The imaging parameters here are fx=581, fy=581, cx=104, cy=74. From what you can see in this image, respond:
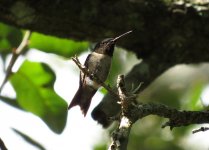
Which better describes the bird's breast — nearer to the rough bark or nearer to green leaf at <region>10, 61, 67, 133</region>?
the rough bark

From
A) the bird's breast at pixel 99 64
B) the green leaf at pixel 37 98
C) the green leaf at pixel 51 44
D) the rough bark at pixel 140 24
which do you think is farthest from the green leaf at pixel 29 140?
the green leaf at pixel 51 44

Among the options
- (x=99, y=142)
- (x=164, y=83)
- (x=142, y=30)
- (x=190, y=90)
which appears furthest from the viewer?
(x=164, y=83)

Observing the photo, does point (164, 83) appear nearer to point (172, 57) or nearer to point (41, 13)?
point (172, 57)

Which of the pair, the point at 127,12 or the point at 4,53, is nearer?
the point at 127,12

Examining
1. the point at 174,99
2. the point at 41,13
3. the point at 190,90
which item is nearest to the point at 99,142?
the point at 174,99

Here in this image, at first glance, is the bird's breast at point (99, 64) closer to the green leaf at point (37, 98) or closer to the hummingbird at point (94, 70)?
the hummingbird at point (94, 70)
